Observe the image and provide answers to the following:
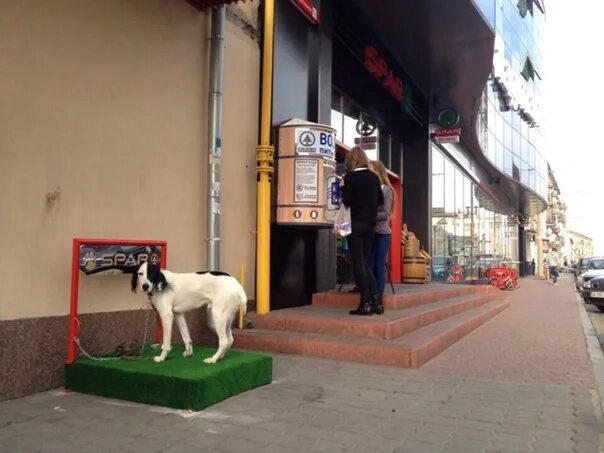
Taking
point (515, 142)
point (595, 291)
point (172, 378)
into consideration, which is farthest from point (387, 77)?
point (515, 142)

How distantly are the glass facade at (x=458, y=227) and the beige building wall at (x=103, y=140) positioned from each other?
34.6ft

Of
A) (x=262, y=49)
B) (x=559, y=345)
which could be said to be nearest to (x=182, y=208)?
(x=262, y=49)

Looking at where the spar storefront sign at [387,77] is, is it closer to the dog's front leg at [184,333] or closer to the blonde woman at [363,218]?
the blonde woman at [363,218]

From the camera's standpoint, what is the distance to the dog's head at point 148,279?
4605 mm

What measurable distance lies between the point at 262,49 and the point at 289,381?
4433 millimetres

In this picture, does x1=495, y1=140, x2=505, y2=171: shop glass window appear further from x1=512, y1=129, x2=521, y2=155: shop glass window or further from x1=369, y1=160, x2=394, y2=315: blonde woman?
x1=369, y1=160, x2=394, y2=315: blonde woman

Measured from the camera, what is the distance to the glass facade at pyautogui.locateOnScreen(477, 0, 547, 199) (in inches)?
834

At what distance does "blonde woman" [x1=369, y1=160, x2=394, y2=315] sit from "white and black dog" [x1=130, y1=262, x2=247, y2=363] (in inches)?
106

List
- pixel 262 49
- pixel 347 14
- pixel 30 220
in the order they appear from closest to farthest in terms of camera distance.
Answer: pixel 30 220 → pixel 262 49 → pixel 347 14

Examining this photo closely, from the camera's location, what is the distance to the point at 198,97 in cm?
629

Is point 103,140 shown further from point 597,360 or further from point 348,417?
point 597,360

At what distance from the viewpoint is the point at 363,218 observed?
22.1 ft

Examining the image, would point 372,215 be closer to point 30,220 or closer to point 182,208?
point 182,208

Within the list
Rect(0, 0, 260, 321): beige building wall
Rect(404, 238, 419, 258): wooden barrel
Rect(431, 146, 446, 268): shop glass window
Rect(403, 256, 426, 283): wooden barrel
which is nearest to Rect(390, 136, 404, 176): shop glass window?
Rect(431, 146, 446, 268): shop glass window
